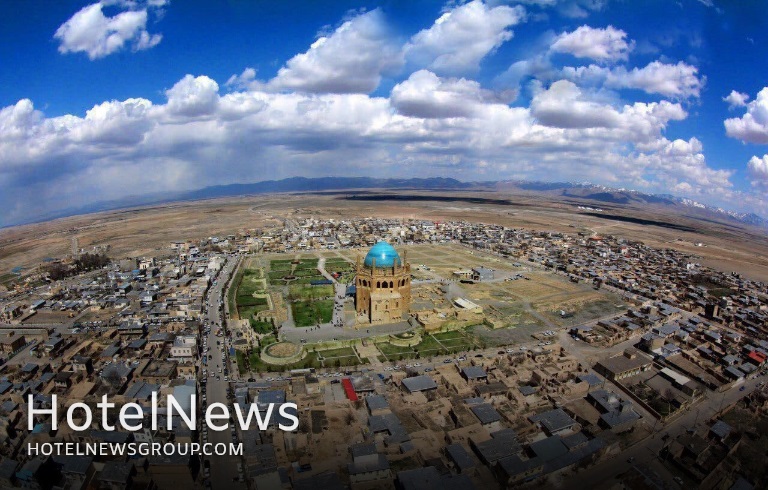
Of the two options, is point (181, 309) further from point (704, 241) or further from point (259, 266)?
point (704, 241)

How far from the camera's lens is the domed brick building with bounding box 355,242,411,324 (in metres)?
63.9

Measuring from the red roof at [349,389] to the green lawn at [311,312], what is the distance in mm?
19256

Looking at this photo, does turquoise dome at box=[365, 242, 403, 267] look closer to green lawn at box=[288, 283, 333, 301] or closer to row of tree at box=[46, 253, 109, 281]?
green lawn at box=[288, 283, 333, 301]

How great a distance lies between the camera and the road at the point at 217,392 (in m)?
33.0

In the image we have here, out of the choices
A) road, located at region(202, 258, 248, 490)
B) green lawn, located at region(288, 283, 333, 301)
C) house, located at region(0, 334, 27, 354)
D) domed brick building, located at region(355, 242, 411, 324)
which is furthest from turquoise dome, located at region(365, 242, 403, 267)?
house, located at region(0, 334, 27, 354)

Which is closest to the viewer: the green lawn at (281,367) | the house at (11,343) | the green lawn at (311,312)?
the green lawn at (281,367)

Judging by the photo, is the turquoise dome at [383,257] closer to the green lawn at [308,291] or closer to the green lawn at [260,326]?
the green lawn at [308,291]

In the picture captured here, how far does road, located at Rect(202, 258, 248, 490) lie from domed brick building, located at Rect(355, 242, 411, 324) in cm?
2040

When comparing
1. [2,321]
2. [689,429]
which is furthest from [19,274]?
[689,429]

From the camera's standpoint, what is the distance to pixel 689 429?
4006 centimetres

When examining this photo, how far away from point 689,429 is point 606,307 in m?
36.9

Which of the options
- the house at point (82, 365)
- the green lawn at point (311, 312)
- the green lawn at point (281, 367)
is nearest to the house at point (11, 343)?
the house at point (82, 365)

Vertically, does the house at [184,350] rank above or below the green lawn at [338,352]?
above

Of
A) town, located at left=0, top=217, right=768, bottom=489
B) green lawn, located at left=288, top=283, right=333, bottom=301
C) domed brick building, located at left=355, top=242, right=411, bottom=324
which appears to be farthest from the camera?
green lawn, located at left=288, top=283, right=333, bottom=301
